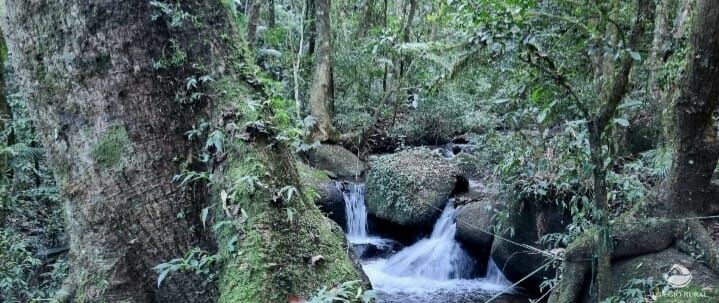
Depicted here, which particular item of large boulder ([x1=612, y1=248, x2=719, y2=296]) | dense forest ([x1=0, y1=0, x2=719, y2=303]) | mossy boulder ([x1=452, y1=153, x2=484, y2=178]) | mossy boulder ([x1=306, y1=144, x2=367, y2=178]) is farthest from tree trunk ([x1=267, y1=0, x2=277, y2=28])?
large boulder ([x1=612, y1=248, x2=719, y2=296])

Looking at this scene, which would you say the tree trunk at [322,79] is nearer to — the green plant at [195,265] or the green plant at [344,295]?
the green plant at [195,265]

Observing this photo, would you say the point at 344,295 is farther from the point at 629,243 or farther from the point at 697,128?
the point at 629,243

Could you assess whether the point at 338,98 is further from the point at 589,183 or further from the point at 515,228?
the point at 589,183

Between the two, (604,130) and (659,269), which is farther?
(659,269)

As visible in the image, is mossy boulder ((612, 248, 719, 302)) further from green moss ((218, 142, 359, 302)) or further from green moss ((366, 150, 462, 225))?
green moss ((366, 150, 462, 225))

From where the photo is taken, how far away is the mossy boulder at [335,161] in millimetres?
10977

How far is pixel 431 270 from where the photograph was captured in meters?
7.84

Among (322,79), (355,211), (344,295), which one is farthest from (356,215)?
(344,295)

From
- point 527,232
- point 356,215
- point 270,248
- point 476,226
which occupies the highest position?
point 270,248

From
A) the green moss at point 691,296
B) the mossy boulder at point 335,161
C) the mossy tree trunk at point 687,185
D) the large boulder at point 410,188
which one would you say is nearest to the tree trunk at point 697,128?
the mossy tree trunk at point 687,185

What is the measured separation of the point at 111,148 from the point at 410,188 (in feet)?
Answer: 22.0

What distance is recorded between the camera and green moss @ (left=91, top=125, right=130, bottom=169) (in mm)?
2406

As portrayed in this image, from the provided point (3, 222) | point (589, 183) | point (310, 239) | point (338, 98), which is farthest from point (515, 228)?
point (338, 98)

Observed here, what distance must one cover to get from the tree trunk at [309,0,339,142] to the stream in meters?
3.53
